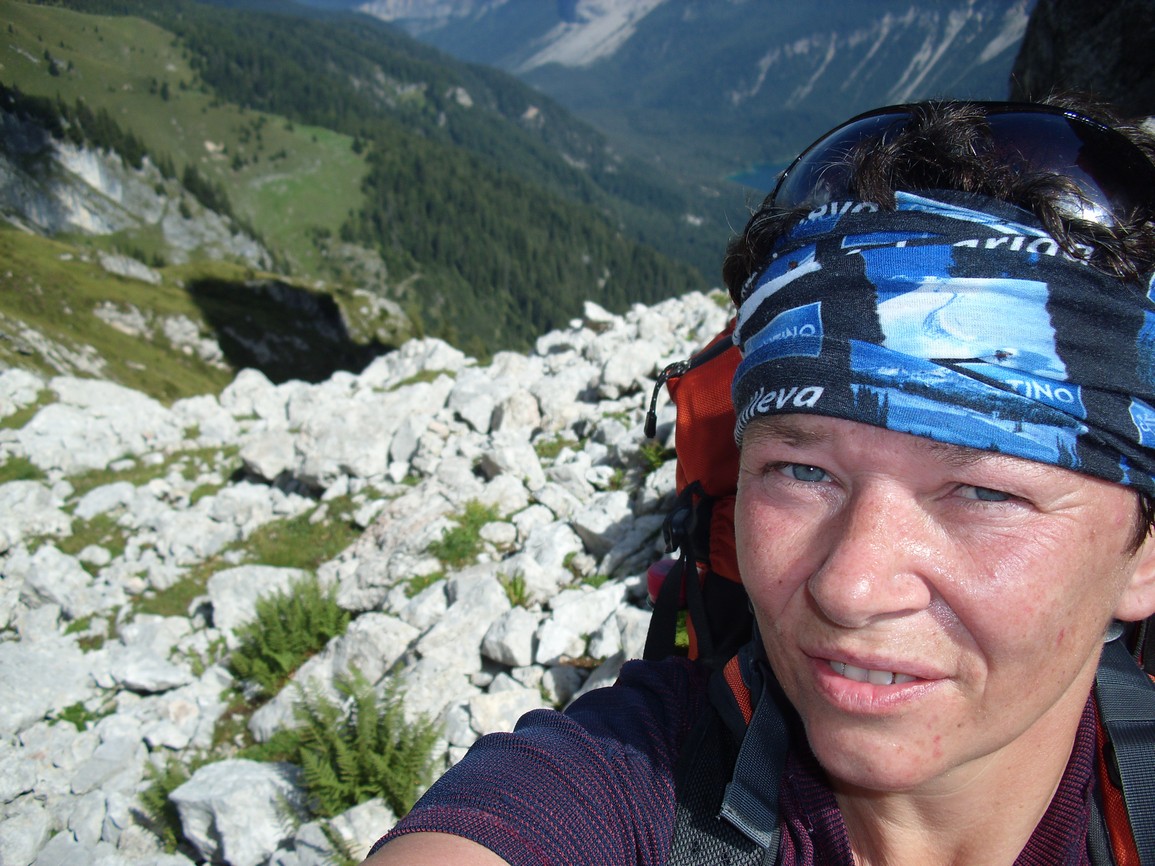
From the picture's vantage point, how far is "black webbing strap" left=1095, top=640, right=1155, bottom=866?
1378 millimetres

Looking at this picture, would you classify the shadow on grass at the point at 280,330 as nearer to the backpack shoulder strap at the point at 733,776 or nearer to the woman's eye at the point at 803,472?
the backpack shoulder strap at the point at 733,776

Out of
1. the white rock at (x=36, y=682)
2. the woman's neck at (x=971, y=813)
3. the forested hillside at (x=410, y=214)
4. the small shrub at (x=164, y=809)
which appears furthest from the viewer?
the forested hillside at (x=410, y=214)

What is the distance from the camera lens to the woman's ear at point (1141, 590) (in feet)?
4.30

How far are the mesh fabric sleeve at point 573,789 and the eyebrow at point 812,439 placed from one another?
0.77 meters

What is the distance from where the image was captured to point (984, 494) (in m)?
1.15

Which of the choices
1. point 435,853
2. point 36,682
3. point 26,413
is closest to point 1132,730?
point 435,853

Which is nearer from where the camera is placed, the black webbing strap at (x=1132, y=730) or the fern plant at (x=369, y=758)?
the black webbing strap at (x=1132, y=730)

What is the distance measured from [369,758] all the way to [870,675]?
364 cm

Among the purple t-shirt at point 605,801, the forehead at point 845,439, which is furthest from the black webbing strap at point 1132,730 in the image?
the forehead at point 845,439

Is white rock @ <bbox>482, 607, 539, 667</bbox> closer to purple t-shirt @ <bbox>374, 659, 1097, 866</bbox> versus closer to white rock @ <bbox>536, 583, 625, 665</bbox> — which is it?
white rock @ <bbox>536, 583, 625, 665</bbox>

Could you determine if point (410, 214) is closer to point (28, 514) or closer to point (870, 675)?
point (28, 514)

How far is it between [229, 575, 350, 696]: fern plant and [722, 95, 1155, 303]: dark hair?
18.5 ft

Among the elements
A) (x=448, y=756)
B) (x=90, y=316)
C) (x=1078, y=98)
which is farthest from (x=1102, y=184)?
(x=90, y=316)

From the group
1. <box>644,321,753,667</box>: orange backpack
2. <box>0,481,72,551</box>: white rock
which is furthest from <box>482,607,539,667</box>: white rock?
<box>0,481,72,551</box>: white rock
